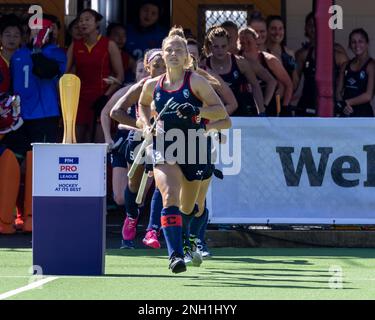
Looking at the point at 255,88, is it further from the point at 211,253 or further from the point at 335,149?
the point at 211,253

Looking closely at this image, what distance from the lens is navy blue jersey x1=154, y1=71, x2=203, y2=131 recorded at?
10.6 meters

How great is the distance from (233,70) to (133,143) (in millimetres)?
1764

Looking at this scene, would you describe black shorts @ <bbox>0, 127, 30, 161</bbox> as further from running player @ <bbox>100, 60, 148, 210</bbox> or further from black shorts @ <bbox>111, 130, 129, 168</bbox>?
black shorts @ <bbox>111, 130, 129, 168</bbox>

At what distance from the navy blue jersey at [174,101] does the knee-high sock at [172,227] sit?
0.66 meters

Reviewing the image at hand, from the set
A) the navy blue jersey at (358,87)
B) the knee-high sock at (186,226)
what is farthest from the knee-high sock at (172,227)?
the navy blue jersey at (358,87)

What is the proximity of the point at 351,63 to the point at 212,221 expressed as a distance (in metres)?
3.29

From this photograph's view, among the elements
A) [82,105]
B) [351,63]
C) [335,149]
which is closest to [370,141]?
[335,149]

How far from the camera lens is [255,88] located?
1459cm

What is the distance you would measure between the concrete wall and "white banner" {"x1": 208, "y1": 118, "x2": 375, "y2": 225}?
13.4ft

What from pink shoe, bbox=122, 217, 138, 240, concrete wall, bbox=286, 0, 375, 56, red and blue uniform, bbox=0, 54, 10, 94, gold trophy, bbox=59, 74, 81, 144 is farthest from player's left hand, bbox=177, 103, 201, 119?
concrete wall, bbox=286, 0, 375, 56

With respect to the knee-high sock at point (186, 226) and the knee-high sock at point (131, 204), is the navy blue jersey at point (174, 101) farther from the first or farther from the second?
the knee-high sock at point (131, 204)

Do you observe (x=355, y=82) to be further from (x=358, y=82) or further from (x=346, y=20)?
(x=346, y=20)

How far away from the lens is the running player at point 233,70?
552 inches

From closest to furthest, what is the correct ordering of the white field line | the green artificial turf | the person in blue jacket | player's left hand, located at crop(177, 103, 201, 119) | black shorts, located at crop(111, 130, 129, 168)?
1. the white field line
2. the green artificial turf
3. player's left hand, located at crop(177, 103, 201, 119)
4. black shorts, located at crop(111, 130, 129, 168)
5. the person in blue jacket
